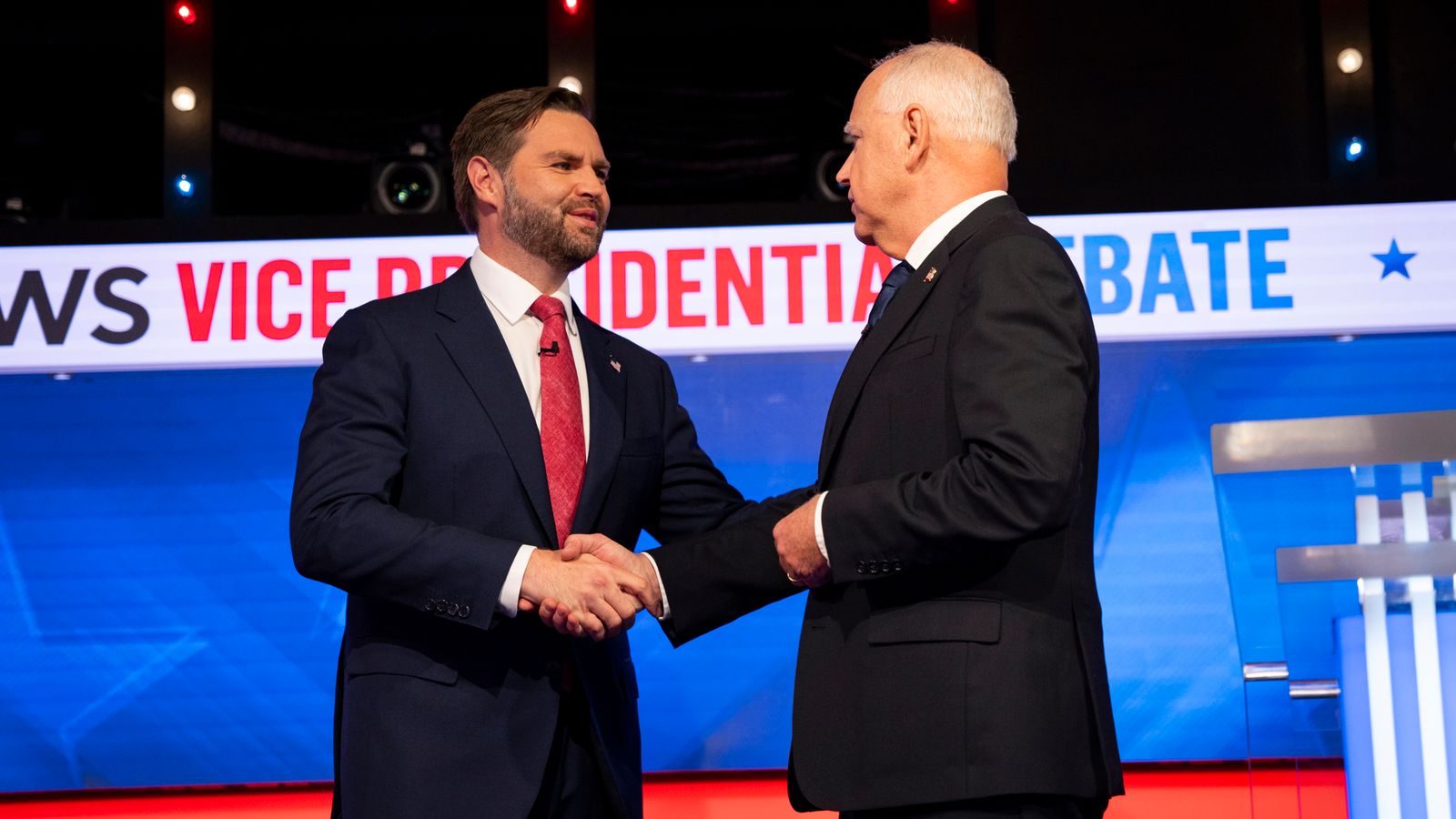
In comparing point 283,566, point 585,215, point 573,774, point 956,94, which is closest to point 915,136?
point 956,94

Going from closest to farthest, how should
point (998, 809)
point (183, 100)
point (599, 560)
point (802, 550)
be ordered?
point (998, 809)
point (802, 550)
point (599, 560)
point (183, 100)

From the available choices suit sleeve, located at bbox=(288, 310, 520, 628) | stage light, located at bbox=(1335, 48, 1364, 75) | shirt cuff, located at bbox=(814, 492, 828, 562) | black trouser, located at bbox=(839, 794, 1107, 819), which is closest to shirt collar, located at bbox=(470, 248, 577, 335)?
suit sleeve, located at bbox=(288, 310, 520, 628)

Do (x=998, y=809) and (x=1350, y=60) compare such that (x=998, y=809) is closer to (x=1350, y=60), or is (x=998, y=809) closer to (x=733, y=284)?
(x=733, y=284)

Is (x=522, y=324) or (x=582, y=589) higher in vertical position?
(x=522, y=324)

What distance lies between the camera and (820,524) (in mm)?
1681

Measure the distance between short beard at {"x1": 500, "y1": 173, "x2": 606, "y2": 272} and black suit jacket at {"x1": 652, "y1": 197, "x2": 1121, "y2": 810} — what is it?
2.27 ft

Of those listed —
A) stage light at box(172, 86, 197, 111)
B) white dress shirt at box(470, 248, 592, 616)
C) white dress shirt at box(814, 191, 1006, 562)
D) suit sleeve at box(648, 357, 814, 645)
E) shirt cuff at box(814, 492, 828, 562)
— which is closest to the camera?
shirt cuff at box(814, 492, 828, 562)

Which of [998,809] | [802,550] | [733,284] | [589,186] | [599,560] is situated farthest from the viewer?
[733,284]

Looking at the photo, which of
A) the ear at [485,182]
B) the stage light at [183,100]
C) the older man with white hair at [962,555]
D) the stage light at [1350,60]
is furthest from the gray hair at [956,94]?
the stage light at [183,100]

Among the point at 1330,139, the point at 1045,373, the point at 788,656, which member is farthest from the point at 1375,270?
the point at 1045,373

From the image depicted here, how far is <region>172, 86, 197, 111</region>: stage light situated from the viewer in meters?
4.68

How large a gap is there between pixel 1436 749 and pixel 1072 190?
2492 mm

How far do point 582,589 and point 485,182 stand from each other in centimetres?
80

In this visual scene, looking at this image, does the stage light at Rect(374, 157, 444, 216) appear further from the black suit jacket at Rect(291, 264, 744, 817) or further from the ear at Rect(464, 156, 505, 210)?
the black suit jacket at Rect(291, 264, 744, 817)
